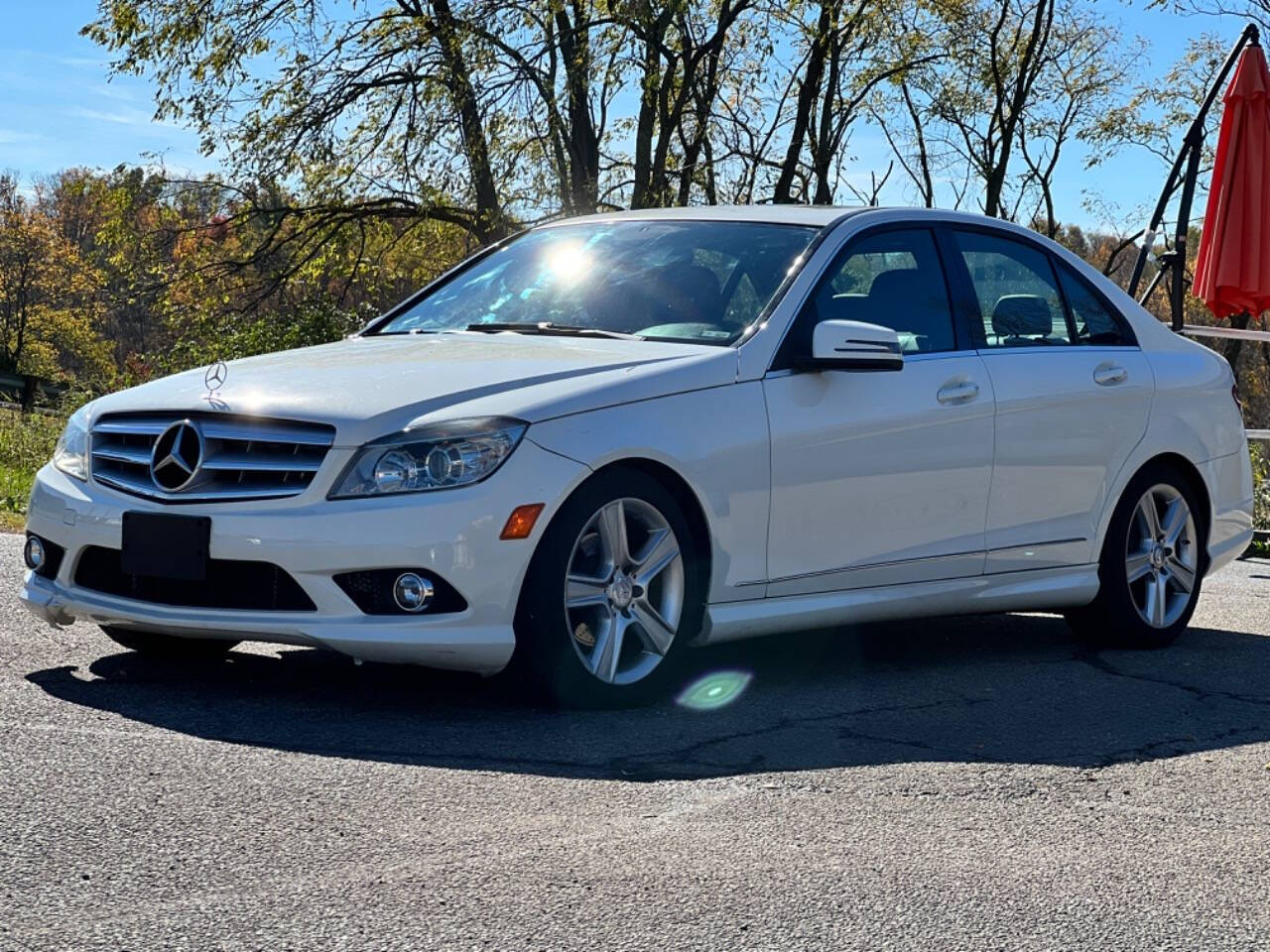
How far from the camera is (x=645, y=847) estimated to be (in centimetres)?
385

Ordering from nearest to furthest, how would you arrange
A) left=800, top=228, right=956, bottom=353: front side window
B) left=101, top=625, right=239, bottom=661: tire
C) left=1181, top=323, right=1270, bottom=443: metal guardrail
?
left=101, top=625, right=239, bottom=661: tire
left=800, top=228, right=956, bottom=353: front side window
left=1181, top=323, right=1270, bottom=443: metal guardrail

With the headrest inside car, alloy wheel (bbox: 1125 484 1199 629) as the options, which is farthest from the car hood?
alloy wheel (bbox: 1125 484 1199 629)

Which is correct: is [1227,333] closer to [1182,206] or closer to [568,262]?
[1182,206]

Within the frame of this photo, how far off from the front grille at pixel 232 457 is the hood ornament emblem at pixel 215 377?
0.19 m

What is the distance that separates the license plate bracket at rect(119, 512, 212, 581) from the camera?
510cm

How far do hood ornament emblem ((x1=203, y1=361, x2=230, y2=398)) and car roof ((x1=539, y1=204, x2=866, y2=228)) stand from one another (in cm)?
158

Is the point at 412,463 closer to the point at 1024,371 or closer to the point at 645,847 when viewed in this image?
the point at 645,847

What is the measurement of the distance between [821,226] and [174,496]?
2.49 metres

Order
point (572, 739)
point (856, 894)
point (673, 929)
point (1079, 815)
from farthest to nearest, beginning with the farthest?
point (572, 739) < point (1079, 815) < point (856, 894) < point (673, 929)

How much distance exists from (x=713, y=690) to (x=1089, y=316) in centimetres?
254

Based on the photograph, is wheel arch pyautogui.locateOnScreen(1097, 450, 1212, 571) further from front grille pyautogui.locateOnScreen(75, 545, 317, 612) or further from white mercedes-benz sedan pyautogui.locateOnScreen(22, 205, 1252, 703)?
front grille pyautogui.locateOnScreen(75, 545, 317, 612)

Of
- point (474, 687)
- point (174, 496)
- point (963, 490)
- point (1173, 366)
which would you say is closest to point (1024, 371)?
point (963, 490)

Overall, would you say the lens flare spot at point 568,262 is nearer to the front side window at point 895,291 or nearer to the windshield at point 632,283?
the windshield at point 632,283

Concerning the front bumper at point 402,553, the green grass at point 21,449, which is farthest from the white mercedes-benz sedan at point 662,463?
the green grass at point 21,449
